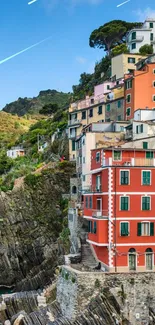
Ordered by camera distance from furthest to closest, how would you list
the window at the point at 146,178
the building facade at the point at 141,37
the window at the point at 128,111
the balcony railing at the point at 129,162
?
the building facade at the point at 141,37 → the window at the point at 128,111 → the balcony railing at the point at 129,162 → the window at the point at 146,178

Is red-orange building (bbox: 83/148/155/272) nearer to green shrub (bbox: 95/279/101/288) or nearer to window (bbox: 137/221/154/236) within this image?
window (bbox: 137/221/154/236)

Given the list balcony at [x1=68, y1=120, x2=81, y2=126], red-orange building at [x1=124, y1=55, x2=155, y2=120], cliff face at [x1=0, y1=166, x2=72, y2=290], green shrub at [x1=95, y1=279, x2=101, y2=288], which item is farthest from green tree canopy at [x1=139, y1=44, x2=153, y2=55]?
green shrub at [x1=95, y1=279, x2=101, y2=288]

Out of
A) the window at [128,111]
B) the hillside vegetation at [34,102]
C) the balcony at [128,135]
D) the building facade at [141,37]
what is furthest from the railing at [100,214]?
the hillside vegetation at [34,102]

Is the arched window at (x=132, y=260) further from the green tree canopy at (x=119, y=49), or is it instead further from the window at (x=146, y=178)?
the green tree canopy at (x=119, y=49)

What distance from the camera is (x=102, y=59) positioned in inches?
3895

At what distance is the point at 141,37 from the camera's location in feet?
294

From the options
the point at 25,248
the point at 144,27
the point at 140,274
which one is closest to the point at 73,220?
the point at 25,248

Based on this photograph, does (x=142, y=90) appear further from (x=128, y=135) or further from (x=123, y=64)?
(x=123, y=64)

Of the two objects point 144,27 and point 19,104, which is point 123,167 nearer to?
point 144,27

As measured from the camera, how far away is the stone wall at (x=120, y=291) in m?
36.8

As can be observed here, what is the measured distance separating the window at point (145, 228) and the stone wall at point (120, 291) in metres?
3.33

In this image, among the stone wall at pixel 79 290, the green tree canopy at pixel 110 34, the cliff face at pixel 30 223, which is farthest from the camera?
the green tree canopy at pixel 110 34

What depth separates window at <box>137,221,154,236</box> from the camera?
39.7m

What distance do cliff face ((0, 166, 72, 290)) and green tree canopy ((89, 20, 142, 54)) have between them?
42.8 metres
